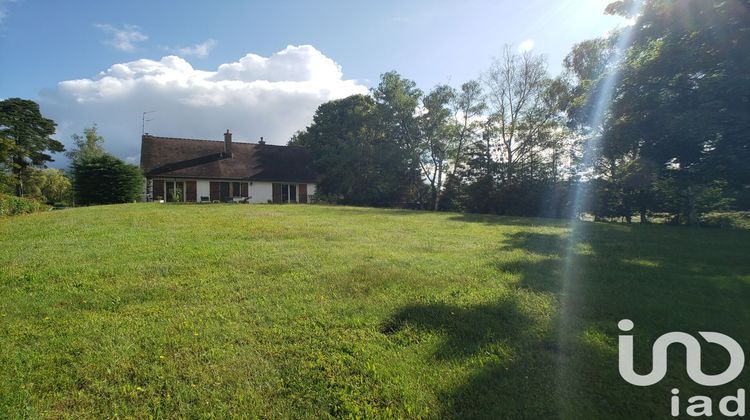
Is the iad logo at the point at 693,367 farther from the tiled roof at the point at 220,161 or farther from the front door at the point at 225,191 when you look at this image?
the tiled roof at the point at 220,161

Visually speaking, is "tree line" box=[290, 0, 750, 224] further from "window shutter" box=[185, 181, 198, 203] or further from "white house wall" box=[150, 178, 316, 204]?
"window shutter" box=[185, 181, 198, 203]

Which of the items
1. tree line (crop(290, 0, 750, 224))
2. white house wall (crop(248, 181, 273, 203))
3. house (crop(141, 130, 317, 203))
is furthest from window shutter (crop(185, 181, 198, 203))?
tree line (crop(290, 0, 750, 224))

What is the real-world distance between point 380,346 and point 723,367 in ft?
10.7

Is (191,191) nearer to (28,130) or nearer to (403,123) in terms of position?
(403,123)

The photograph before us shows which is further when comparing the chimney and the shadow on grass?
the chimney

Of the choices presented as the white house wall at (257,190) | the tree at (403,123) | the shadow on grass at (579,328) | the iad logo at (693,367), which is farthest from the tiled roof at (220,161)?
the iad logo at (693,367)

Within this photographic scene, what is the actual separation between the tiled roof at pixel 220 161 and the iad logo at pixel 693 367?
31.8m

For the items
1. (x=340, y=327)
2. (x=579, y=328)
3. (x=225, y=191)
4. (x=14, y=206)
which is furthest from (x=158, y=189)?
(x=579, y=328)

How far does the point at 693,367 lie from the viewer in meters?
3.48

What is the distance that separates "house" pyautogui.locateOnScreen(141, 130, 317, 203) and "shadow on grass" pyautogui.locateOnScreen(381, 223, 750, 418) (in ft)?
90.4

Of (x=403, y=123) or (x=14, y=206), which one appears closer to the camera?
(x=14, y=206)

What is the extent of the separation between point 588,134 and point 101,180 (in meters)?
31.8

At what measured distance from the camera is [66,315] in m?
4.38

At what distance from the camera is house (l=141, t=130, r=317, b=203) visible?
98.5 feet
